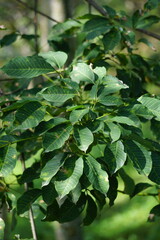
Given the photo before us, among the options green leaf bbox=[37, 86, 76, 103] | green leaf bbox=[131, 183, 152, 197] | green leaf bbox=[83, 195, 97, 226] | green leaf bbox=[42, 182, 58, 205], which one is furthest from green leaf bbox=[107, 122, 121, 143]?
green leaf bbox=[131, 183, 152, 197]

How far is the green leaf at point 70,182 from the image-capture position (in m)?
1.16

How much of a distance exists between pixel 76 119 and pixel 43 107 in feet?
0.54

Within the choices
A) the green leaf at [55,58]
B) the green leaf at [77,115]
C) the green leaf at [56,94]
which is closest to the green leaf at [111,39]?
the green leaf at [55,58]

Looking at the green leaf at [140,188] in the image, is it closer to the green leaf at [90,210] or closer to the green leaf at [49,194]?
the green leaf at [90,210]

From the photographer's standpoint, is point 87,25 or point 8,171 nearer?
point 8,171

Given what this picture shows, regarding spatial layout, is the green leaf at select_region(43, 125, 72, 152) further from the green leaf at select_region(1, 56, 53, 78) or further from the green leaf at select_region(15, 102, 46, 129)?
the green leaf at select_region(1, 56, 53, 78)

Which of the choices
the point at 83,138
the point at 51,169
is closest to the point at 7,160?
the point at 51,169

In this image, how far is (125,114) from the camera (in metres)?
1.25

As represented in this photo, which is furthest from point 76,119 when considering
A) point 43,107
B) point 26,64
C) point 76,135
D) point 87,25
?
point 87,25

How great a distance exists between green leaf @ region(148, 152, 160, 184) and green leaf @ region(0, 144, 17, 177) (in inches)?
17.2

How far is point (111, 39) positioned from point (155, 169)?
0.63m

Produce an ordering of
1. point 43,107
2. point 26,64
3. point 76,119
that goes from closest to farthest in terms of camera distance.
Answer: point 76,119 → point 43,107 → point 26,64

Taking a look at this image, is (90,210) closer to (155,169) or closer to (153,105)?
(155,169)

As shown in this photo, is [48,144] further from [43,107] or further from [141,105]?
[141,105]
